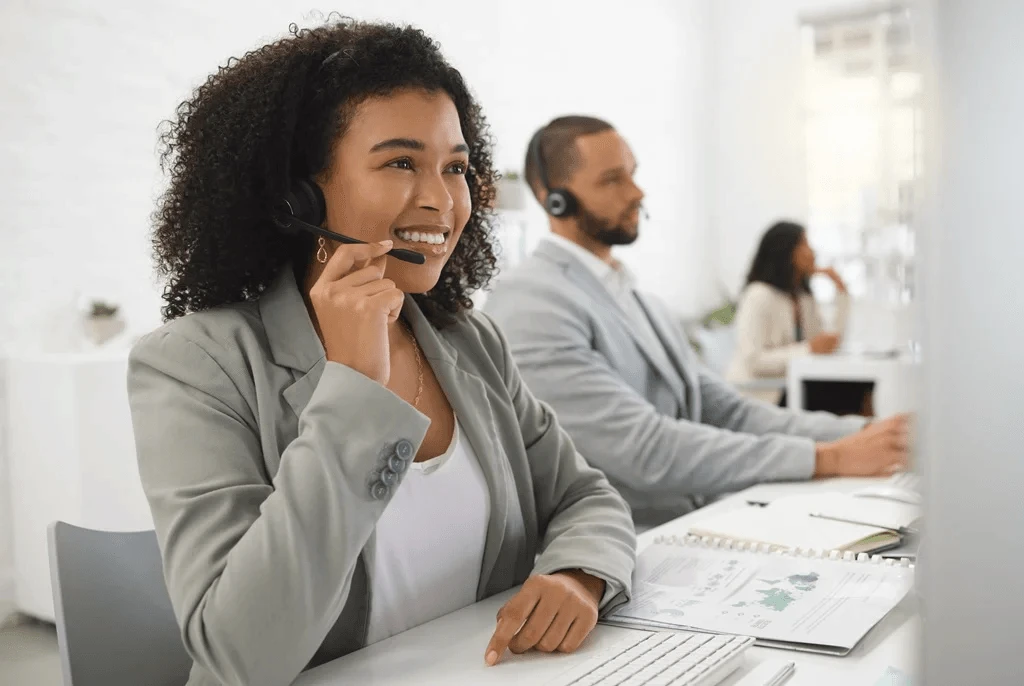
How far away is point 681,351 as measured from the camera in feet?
6.94

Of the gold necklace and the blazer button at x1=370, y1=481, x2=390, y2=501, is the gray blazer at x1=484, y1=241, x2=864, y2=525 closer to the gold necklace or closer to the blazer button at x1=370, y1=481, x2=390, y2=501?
the gold necklace

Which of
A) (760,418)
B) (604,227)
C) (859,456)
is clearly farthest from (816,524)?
Answer: (604,227)

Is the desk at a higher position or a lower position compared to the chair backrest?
lower

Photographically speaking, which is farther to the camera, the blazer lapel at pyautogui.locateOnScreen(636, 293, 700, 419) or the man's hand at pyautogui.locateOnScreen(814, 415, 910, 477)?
the blazer lapel at pyautogui.locateOnScreen(636, 293, 700, 419)

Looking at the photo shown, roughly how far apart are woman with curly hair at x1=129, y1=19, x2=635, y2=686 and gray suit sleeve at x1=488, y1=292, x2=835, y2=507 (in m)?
0.49

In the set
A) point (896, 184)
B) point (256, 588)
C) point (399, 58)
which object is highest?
point (399, 58)

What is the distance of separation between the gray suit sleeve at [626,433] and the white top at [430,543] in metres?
0.70

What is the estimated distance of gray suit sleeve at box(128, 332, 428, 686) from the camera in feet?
2.64

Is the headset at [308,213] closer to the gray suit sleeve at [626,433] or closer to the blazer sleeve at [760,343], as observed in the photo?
the gray suit sleeve at [626,433]

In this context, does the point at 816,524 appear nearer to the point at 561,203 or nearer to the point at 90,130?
the point at 561,203

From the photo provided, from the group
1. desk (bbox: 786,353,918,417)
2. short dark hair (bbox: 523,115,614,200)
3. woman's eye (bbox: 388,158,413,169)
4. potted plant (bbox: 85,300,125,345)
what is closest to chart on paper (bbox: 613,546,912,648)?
woman's eye (bbox: 388,158,413,169)

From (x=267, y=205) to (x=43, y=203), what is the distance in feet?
6.62

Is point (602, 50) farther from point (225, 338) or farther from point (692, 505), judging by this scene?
point (225, 338)

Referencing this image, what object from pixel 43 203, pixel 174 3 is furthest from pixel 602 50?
pixel 43 203
